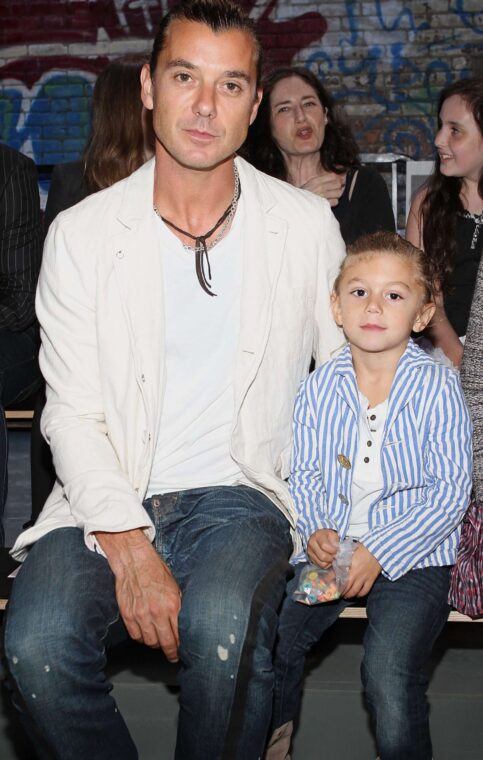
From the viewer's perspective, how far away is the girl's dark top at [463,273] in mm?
3471

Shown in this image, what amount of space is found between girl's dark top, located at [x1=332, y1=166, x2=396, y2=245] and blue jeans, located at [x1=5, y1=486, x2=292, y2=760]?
2052mm

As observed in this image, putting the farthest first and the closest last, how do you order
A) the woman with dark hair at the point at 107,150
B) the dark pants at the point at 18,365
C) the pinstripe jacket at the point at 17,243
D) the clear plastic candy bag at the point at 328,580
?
the woman with dark hair at the point at 107,150, the pinstripe jacket at the point at 17,243, the dark pants at the point at 18,365, the clear plastic candy bag at the point at 328,580

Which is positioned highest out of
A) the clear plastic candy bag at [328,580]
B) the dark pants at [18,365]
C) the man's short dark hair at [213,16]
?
the man's short dark hair at [213,16]

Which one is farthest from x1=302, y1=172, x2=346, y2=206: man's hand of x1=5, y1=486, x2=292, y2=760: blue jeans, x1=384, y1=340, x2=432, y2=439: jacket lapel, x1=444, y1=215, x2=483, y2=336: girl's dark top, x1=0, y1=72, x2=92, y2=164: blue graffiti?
x1=0, y1=72, x2=92, y2=164: blue graffiti

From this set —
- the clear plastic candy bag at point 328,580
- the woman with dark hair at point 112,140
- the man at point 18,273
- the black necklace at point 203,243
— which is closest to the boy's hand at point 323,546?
the clear plastic candy bag at point 328,580

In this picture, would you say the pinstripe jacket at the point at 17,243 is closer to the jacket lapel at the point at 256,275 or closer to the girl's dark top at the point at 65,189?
the girl's dark top at the point at 65,189

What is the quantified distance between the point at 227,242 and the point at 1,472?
0.98 metres

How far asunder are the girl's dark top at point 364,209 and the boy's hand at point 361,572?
1.89 metres

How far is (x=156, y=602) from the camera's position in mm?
1853

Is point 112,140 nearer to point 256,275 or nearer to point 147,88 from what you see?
point 147,88

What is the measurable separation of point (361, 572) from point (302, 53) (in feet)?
19.4

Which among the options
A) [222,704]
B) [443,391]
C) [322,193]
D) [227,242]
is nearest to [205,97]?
[227,242]

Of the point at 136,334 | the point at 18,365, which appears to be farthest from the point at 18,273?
the point at 136,334

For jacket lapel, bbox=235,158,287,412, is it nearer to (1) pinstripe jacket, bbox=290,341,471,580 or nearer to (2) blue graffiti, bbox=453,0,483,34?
(1) pinstripe jacket, bbox=290,341,471,580
